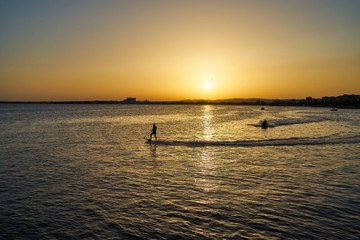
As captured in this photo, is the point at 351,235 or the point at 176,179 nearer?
the point at 351,235

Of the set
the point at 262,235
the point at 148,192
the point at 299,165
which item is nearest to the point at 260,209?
the point at 262,235

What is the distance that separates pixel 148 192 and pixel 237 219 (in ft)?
17.4

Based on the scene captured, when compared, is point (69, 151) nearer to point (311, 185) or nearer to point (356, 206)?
point (311, 185)

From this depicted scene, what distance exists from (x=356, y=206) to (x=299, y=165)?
8.02m

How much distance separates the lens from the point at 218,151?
84.1 feet

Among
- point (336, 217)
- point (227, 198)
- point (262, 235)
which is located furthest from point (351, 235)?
point (227, 198)

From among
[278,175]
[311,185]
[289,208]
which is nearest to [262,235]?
[289,208]

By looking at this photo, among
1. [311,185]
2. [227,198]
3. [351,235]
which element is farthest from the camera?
[311,185]

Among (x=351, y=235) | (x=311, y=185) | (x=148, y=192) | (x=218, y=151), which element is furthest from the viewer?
(x=218, y=151)

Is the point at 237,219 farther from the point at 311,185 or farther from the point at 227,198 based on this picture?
the point at 311,185

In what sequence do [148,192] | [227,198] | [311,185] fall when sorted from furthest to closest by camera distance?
[311,185] < [148,192] < [227,198]

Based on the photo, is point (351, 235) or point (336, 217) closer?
point (351, 235)

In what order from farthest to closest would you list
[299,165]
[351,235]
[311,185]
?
[299,165] → [311,185] → [351,235]

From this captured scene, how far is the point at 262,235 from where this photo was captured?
28.6 ft
